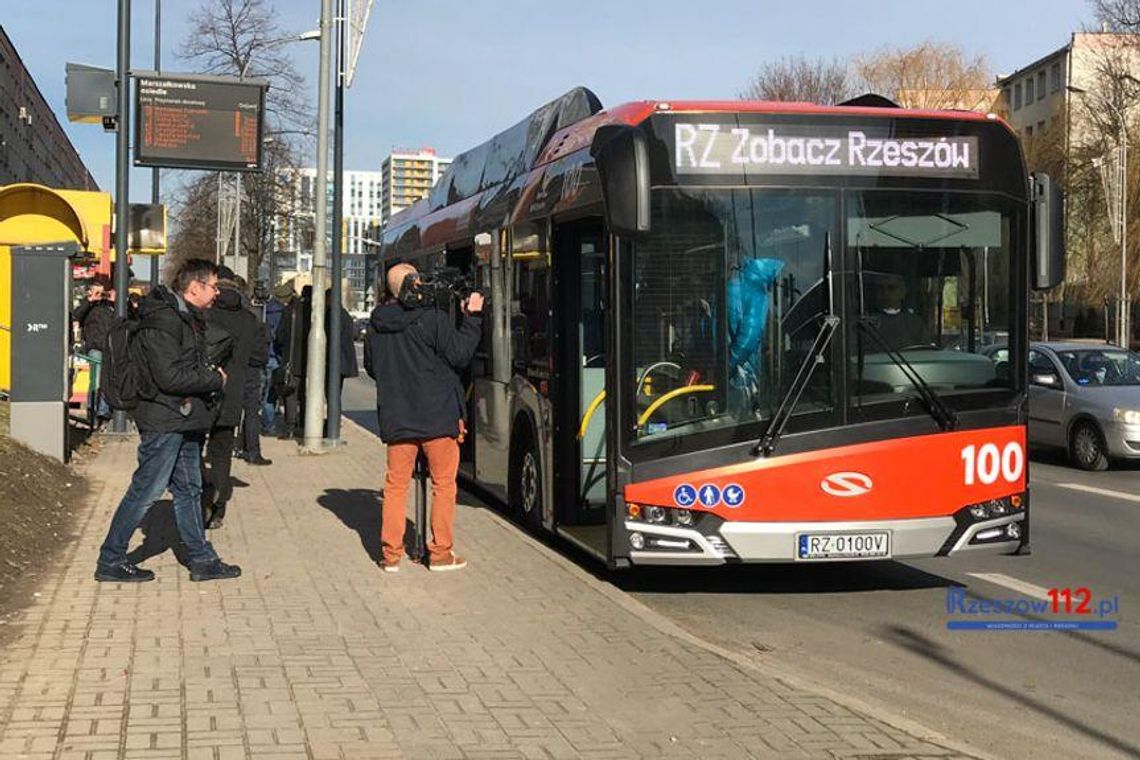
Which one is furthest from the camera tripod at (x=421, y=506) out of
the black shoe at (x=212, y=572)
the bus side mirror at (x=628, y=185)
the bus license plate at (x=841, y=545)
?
the bus license plate at (x=841, y=545)

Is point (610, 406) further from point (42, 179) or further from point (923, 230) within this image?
point (42, 179)

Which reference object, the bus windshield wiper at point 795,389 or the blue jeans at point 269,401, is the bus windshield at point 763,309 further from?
the blue jeans at point 269,401

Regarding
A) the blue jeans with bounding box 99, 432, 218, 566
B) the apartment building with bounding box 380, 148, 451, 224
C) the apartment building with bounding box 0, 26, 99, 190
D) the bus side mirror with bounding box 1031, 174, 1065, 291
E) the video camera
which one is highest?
the apartment building with bounding box 0, 26, 99, 190

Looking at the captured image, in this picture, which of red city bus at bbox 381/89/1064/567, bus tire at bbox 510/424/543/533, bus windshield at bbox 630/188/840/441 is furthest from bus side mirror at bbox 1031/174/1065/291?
bus tire at bbox 510/424/543/533

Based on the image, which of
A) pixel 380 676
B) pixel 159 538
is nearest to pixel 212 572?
pixel 159 538

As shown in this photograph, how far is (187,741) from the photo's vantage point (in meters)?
4.70

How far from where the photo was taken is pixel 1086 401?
53.1 feet

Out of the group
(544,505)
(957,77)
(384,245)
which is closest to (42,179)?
(957,77)

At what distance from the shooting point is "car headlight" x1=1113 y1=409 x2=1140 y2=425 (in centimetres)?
1561

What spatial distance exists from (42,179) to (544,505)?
12026 centimetres

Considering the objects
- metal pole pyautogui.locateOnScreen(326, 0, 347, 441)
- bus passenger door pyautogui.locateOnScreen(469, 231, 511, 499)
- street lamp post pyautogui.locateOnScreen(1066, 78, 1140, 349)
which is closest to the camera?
bus passenger door pyautogui.locateOnScreen(469, 231, 511, 499)

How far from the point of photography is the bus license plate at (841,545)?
7.68 meters

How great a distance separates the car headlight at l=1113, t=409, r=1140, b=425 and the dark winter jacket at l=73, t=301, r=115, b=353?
12.6 meters

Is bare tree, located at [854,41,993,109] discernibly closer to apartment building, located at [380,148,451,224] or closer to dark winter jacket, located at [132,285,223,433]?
apartment building, located at [380,148,451,224]
